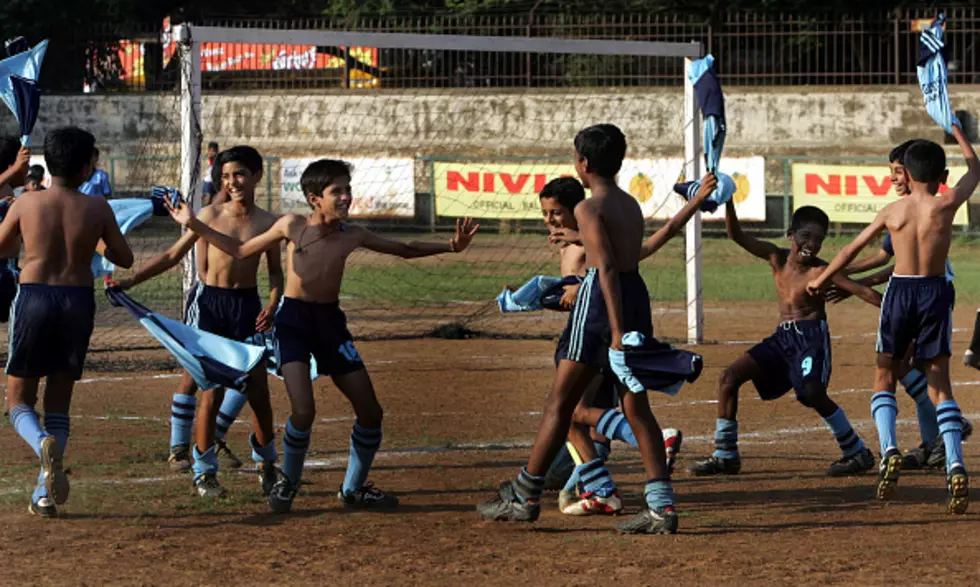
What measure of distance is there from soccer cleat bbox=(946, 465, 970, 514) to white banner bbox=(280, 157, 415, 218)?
2125 cm

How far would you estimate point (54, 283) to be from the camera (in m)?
7.52

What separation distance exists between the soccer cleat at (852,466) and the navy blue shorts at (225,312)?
3.40 meters

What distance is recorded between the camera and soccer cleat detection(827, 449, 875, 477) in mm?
8609

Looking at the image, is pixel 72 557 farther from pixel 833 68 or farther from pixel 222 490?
pixel 833 68

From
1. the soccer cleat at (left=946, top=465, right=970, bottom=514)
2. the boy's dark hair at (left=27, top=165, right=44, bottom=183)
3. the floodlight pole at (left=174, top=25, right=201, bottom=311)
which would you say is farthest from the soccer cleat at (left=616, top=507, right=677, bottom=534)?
the boy's dark hair at (left=27, top=165, right=44, bottom=183)

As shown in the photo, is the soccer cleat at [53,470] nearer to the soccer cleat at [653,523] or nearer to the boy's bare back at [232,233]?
the boy's bare back at [232,233]

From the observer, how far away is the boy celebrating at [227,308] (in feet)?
26.3

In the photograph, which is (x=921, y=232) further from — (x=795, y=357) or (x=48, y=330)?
(x=48, y=330)

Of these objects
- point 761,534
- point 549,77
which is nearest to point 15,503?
point 761,534

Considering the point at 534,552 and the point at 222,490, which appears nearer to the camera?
the point at 534,552

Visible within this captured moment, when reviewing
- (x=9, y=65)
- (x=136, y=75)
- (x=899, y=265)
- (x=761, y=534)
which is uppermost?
(x=136, y=75)

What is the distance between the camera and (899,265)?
26.1ft

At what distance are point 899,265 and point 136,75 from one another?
26.9 metres

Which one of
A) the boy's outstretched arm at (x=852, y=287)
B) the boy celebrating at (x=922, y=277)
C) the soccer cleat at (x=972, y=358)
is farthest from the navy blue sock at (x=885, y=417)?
the boy's outstretched arm at (x=852, y=287)
